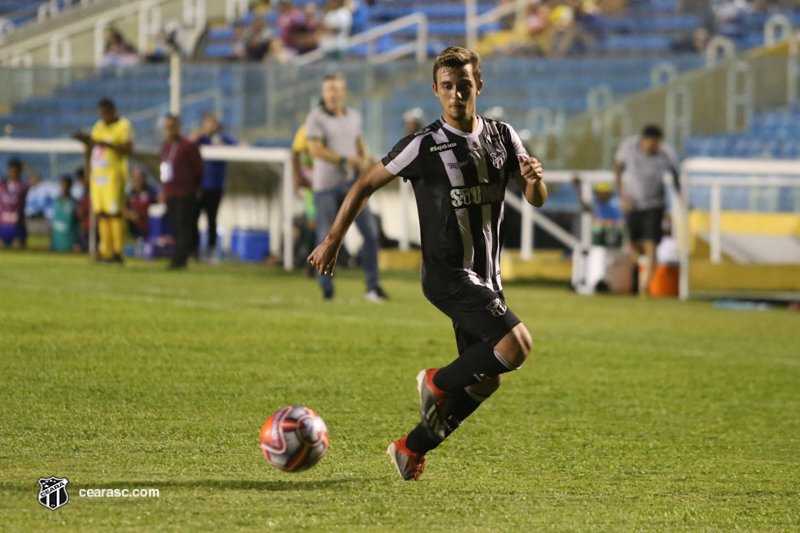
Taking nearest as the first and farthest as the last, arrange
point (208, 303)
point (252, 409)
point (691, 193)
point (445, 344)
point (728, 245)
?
point (252, 409), point (445, 344), point (208, 303), point (728, 245), point (691, 193)

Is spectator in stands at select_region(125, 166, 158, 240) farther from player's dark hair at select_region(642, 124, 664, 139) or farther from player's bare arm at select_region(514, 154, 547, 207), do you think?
player's bare arm at select_region(514, 154, 547, 207)

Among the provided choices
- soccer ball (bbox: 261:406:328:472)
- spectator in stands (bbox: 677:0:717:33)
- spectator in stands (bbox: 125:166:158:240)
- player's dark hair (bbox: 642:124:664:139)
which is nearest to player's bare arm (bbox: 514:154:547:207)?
soccer ball (bbox: 261:406:328:472)

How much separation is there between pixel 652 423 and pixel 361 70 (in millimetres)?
14778

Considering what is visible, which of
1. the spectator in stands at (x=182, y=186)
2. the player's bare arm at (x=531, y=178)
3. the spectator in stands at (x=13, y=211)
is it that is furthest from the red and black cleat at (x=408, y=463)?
the spectator in stands at (x=13, y=211)

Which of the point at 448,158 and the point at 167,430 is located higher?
the point at 448,158

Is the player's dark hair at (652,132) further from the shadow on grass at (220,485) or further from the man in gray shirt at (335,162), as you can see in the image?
the shadow on grass at (220,485)

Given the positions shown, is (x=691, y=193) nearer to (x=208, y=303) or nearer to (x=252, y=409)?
(x=208, y=303)

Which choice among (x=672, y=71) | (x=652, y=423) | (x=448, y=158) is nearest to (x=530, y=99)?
(x=672, y=71)

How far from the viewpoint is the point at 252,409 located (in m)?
6.72

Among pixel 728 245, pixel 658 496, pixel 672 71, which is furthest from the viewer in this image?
pixel 672 71

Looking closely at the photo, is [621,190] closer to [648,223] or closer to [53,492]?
[648,223]

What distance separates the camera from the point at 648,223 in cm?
1513

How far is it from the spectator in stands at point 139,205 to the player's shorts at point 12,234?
1.68 meters

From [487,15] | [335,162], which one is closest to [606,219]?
[335,162]
